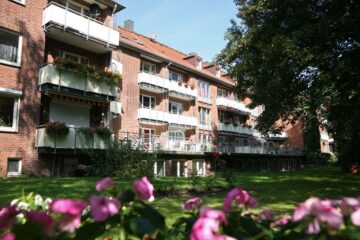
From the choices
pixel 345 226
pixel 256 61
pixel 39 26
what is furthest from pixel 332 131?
pixel 345 226

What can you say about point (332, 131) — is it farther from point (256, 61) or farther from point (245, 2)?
point (245, 2)

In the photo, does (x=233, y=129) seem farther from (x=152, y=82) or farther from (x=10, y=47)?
(x=10, y=47)

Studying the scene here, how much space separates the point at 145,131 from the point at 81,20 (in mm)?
12447

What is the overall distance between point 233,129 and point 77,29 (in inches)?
1040

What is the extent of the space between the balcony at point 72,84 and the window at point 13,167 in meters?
3.93

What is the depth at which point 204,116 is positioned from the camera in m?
39.8

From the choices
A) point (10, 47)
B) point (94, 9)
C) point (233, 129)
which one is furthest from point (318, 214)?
point (233, 129)

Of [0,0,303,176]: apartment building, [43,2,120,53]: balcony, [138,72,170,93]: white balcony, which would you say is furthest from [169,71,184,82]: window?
[43,2,120,53]: balcony

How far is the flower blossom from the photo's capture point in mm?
1260

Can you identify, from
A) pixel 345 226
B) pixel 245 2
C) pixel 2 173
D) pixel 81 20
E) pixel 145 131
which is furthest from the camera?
pixel 145 131

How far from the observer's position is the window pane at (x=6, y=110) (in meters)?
17.7

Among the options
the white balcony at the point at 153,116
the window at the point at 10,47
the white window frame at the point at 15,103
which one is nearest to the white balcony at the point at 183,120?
the white balcony at the point at 153,116

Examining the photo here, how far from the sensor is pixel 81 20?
68.4 ft

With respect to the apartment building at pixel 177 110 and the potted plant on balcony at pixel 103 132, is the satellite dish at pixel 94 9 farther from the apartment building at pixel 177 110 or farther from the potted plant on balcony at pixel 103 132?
the potted plant on balcony at pixel 103 132
